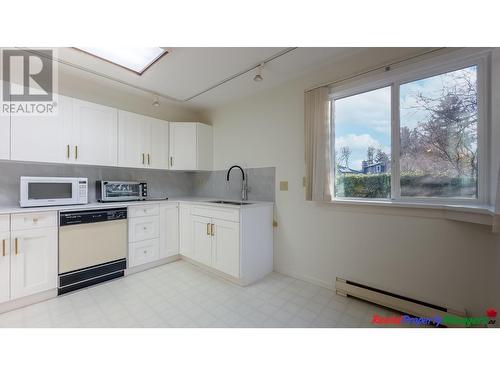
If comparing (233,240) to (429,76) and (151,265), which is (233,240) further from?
(429,76)

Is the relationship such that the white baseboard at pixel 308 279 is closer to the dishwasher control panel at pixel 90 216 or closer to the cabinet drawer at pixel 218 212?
the cabinet drawer at pixel 218 212

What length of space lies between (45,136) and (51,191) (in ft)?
1.91

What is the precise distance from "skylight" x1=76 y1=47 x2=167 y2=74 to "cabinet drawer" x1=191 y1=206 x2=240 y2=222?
1708mm

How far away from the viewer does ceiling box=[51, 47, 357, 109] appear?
189cm

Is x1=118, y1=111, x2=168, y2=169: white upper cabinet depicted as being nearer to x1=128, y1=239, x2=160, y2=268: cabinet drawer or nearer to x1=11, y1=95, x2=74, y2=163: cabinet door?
x1=11, y1=95, x2=74, y2=163: cabinet door

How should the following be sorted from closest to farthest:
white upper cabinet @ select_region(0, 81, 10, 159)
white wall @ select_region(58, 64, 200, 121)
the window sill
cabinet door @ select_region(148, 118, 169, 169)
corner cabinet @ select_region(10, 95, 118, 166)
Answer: the window sill → white upper cabinet @ select_region(0, 81, 10, 159) → corner cabinet @ select_region(10, 95, 118, 166) → white wall @ select_region(58, 64, 200, 121) → cabinet door @ select_region(148, 118, 169, 169)

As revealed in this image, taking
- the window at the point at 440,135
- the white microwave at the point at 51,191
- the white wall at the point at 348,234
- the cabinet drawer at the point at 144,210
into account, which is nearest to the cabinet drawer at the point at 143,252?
the cabinet drawer at the point at 144,210

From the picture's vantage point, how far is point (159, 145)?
119 inches

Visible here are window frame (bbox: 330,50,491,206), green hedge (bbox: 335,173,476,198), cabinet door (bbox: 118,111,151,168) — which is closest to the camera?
window frame (bbox: 330,50,491,206)

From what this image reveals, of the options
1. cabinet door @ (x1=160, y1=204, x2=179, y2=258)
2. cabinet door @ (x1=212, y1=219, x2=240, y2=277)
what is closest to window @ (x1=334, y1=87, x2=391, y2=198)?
cabinet door @ (x1=212, y1=219, x2=240, y2=277)

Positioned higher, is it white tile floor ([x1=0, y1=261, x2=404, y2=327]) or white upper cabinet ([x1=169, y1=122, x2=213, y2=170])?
white upper cabinet ([x1=169, y1=122, x2=213, y2=170])

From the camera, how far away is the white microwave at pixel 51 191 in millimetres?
1889

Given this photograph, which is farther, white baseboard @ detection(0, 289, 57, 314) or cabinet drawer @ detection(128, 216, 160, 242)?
cabinet drawer @ detection(128, 216, 160, 242)

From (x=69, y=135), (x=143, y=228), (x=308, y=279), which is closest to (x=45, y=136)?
(x=69, y=135)
